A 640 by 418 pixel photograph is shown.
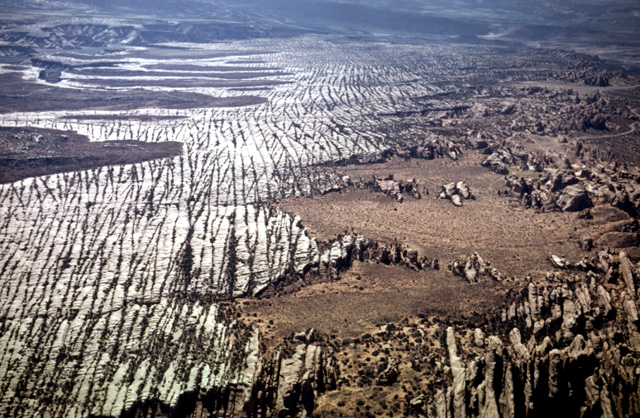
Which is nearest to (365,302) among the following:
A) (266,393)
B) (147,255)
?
(266,393)

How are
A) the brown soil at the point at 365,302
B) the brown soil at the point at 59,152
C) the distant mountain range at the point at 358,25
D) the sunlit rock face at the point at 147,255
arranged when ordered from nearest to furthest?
the sunlit rock face at the point at 147,255, the brown soil at the point at 365,302, the brown soil at the point at 59,152, the distant mountain range at the point at 358,25

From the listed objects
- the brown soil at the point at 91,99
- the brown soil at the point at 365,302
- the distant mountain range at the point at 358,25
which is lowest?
the brown soil at the point at 365,302

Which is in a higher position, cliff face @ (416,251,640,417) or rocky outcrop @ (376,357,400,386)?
cliff face @ (416,251,640,417)

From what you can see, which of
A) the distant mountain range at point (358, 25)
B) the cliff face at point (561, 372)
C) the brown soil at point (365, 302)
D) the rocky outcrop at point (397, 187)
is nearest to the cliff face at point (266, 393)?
the brown soil at point (365, 302)

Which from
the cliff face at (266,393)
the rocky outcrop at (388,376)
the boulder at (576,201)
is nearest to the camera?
the cliff face at (266,393)

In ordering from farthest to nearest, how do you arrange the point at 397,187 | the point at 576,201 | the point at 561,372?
the point at 397,187
the point at 576,201
the point at 561,372

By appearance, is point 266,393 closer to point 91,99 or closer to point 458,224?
point 458,224

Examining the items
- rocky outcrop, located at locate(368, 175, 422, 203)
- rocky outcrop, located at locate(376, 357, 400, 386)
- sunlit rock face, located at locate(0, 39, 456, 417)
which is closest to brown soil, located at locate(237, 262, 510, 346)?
sunlit rock face, located at locate(0, 39, 456, 417)

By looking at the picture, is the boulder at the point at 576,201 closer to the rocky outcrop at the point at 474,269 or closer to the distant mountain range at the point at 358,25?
the rocky outcrop at the point at 474,269

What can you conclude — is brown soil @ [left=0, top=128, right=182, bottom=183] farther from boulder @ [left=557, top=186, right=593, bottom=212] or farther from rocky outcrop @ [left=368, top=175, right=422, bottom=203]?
boulder @ [left=557, top=186, right=593, bottom=212]
